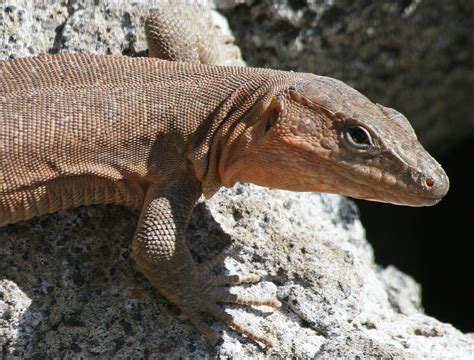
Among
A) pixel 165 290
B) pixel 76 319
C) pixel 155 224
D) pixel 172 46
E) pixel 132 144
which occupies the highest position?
pixel 172 46

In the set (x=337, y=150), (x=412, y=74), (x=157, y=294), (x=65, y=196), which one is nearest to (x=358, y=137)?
(x=337, y=150)

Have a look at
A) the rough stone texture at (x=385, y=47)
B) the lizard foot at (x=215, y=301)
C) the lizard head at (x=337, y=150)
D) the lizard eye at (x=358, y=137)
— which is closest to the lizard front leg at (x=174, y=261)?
the lizard foot at (x=215, y=301)

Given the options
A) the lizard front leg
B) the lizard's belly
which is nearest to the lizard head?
the lizard front leg

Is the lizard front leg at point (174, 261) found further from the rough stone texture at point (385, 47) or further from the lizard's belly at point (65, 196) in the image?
the rough stone texture at point (385, 47)

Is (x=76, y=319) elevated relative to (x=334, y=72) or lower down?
lower down

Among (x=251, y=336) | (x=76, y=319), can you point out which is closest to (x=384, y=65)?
(x=251, y=336)

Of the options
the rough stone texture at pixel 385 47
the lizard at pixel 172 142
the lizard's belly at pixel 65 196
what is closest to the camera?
the lizard at pixel 172 142

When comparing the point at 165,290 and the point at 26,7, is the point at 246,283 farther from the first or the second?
the point at 26,7
